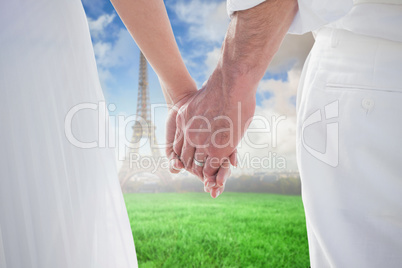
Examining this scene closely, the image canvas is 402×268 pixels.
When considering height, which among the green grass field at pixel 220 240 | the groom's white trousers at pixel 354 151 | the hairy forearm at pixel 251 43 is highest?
the hairy forearm at pixel 251 43

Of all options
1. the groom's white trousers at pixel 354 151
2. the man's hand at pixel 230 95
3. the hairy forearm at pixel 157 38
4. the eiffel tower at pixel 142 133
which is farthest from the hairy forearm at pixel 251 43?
the eiffel tower at pixel 142 133

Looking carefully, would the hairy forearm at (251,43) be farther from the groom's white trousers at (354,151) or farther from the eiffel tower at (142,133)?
the eiffel tower at (142,133)

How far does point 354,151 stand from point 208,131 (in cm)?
75

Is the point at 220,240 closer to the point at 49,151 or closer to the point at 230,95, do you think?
the point at 230,95

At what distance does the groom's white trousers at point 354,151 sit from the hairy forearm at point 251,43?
0.19 meters

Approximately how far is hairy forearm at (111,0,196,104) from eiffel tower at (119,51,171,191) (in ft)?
35.8

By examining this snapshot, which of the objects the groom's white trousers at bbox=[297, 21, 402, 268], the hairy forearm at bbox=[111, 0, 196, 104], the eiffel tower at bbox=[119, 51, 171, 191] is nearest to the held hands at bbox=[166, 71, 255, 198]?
the hairy forearm at bbox=[111, 0, 196, 104]

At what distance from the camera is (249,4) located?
3.25 feet

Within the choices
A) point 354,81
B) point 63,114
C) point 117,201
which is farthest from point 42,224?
point 354,81

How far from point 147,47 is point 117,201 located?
33.3 inches

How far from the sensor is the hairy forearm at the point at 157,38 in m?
1.43

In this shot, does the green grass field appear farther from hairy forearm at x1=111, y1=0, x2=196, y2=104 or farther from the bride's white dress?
the bride's white dress

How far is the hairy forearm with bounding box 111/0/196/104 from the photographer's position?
143 centimetres

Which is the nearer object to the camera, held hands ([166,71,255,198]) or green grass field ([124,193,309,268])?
held hands ([166,71,255,198])
